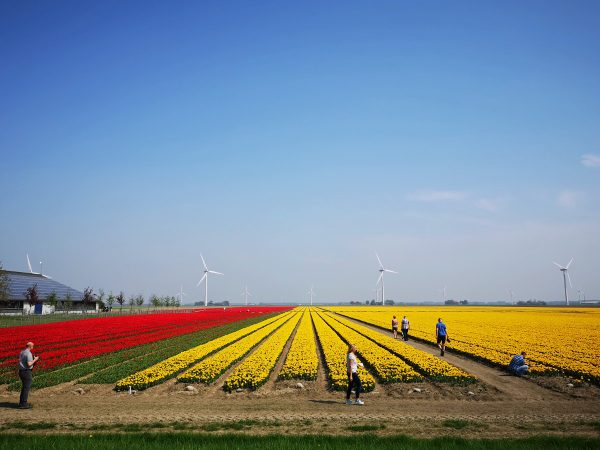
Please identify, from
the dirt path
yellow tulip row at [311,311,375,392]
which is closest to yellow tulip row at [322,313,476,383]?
the dirt path

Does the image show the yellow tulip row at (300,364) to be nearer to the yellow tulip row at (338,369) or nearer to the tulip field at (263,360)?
the tulip field at (263,360)

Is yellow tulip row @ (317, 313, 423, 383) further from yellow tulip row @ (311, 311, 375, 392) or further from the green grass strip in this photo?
the green grass strip

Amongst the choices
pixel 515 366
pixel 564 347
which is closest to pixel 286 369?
pixel 515 366

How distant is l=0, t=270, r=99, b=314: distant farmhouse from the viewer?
337 feet

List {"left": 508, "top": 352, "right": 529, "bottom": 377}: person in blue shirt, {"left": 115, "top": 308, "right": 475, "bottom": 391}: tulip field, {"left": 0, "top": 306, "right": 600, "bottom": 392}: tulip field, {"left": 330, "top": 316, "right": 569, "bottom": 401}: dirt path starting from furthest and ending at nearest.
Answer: {"left": 508, "top": 352, "right": 529, "bottom": 377}: person in blue shirt → {"left": 0, "top": 306, "right": 600, "bottom": 392}: tulip field → {"left": 115, "top": 308, "right": 475, "bottom": 391}: tulip field → {"left": 330, "top": 316, "right": 569, "bottom": 401}: dirt path

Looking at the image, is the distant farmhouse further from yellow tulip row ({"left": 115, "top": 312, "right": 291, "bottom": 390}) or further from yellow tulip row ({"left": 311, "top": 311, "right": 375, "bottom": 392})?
yellow tulip row ({"left": 311, "top": 311, "right": 375, "bottom": 392})

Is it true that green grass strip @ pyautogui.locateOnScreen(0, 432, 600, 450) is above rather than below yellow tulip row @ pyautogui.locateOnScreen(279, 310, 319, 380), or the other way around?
above

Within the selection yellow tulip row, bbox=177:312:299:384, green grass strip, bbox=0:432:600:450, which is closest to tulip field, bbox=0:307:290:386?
yellow tulip row, bbox=177:312:299:384

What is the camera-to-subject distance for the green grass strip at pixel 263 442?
11.8 meters

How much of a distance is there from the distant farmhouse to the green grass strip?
9491 centimetres

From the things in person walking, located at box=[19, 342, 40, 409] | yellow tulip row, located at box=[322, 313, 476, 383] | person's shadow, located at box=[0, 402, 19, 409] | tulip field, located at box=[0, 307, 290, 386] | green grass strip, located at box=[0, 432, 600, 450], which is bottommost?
tulip field, located at box=[0, 307, 290, 386]

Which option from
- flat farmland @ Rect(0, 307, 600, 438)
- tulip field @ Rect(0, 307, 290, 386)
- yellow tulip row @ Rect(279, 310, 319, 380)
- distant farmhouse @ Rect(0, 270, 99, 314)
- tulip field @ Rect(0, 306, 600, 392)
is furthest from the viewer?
distant farmhouse @ Rect(0, 270, 99, 314)

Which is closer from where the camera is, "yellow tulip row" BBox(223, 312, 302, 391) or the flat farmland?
the flat farmland

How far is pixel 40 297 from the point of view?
126 m
